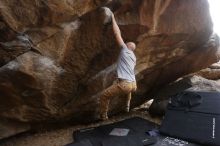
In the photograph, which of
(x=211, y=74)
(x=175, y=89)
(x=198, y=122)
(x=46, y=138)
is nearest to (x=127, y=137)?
(x=198, y=122)

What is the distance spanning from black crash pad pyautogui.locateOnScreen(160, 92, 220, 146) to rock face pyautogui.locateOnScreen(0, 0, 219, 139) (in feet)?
3.68

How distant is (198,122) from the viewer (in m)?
6.52

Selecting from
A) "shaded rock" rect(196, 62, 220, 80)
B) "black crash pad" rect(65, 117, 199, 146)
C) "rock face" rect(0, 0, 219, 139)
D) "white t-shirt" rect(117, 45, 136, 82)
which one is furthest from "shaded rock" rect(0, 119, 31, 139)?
"shaded rock" rect(196, 62, 220, 80)

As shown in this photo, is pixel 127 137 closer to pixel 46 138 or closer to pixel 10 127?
pixel 46 138

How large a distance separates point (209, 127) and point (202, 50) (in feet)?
7.03

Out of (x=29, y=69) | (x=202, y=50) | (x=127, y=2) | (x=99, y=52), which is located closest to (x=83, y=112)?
(x=99, y=52)

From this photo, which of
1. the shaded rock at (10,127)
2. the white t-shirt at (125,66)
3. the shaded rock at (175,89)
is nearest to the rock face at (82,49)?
the shaded rock at (10,127)

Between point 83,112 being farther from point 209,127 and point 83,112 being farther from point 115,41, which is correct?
point 209,127

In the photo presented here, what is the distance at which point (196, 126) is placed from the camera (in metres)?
6.46

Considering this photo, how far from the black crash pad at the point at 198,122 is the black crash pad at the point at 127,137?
21cm

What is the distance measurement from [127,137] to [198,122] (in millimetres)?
1454

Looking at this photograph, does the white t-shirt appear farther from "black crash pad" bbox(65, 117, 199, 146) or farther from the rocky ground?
the rocky ground

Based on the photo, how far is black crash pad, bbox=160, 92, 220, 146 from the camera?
6.18 metres

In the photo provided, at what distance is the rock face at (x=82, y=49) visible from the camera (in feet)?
16.3
